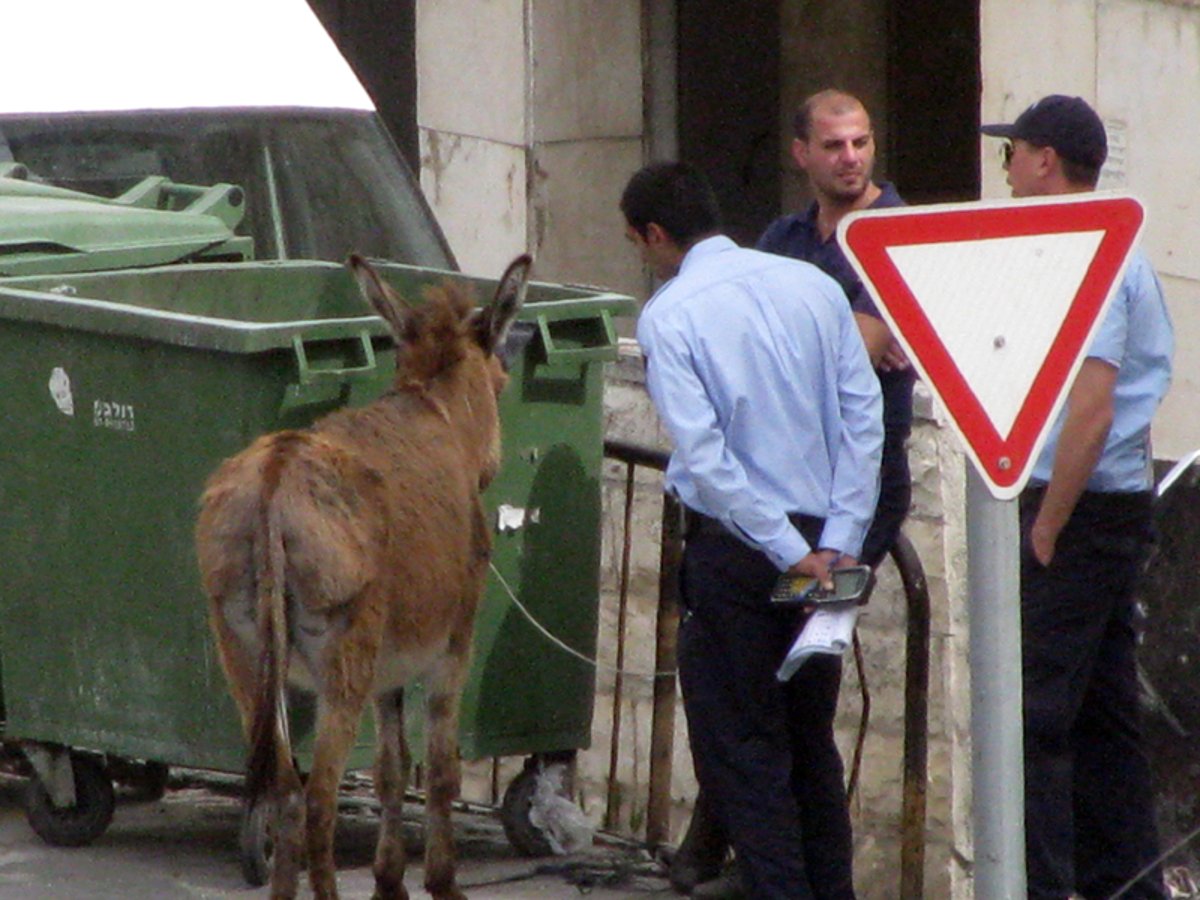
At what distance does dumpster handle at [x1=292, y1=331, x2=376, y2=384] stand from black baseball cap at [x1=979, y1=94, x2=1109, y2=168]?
5.47 feet

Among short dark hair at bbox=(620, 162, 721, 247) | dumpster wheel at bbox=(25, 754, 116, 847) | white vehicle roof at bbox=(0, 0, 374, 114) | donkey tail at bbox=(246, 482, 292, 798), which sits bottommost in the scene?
dumpster wheel at bbox=(25, 754, 116, 847)

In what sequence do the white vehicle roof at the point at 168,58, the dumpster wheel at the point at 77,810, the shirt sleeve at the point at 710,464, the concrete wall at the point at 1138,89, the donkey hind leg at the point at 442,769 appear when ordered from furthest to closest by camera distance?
the concrete wall at the point at 1138,89, the white vehicle roof at the point at 168,58, the dumpster wheel at the point at 77,810, the donkey hind leg at the point at 442,769, the shirt sleeve at the point at 710,464

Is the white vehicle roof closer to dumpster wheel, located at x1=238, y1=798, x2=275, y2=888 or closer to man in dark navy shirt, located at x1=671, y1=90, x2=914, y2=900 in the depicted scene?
man in dark navy shirt, located at x1=671, y1=90, x2=914, y2=900

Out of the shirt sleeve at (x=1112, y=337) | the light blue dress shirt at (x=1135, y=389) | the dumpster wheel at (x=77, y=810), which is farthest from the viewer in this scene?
the dumpster wheel at (x=77, y=810)

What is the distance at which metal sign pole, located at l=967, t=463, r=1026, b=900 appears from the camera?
440cm

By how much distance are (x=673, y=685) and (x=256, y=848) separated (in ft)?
4.40

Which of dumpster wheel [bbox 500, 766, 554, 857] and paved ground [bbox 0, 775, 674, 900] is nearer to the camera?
paved ground [bbox 0, 775, 674, 900]

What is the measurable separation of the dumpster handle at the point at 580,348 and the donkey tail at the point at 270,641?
1209mm

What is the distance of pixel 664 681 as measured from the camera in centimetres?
698

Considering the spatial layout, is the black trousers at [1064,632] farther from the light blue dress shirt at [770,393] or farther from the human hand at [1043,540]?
the light blue dress shirt at [770,393]

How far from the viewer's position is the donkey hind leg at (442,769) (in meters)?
5.98

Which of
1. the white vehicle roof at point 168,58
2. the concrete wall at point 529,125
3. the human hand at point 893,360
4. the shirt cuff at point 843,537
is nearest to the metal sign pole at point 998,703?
the shirt cuff at point 843,537

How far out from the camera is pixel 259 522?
5.46m

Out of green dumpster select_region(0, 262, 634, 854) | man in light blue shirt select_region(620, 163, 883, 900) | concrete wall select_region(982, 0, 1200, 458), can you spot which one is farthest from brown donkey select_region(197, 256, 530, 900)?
concrete wall select_region(982, 0, 1200, 458)
